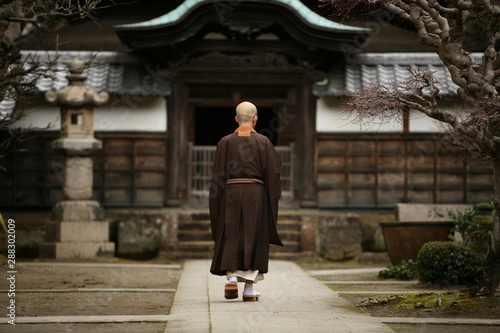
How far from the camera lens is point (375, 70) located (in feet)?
49.4

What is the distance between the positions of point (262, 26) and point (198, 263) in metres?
5.06

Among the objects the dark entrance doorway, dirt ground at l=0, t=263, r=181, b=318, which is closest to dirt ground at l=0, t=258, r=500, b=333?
dirt ground at l=0, t=263, r=181, b=318

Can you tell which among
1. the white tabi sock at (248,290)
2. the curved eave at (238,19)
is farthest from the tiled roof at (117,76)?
the white tabi sock at (248,290)

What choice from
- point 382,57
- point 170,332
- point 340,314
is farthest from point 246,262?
point 382,57

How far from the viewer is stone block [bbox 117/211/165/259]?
45.6 feet

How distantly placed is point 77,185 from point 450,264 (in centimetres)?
746

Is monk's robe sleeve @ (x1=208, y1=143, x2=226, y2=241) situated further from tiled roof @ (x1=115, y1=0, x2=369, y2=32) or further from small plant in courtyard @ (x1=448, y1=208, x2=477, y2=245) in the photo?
tiled roof @ (x1=115, y1=0, x2=369, y2=32)

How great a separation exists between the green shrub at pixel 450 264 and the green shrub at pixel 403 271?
34.4 inches

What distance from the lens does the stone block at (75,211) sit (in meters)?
13.2

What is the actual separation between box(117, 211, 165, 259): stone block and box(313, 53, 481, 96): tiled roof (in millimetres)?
4278

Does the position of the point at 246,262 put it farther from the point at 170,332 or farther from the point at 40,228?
the point at 40,228

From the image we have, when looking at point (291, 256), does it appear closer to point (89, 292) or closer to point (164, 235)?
point (164, 235)

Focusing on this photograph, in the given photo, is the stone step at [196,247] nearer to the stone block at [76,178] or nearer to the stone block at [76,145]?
the stone block at [76,178]

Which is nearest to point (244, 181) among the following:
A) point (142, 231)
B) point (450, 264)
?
point (450, 264)
